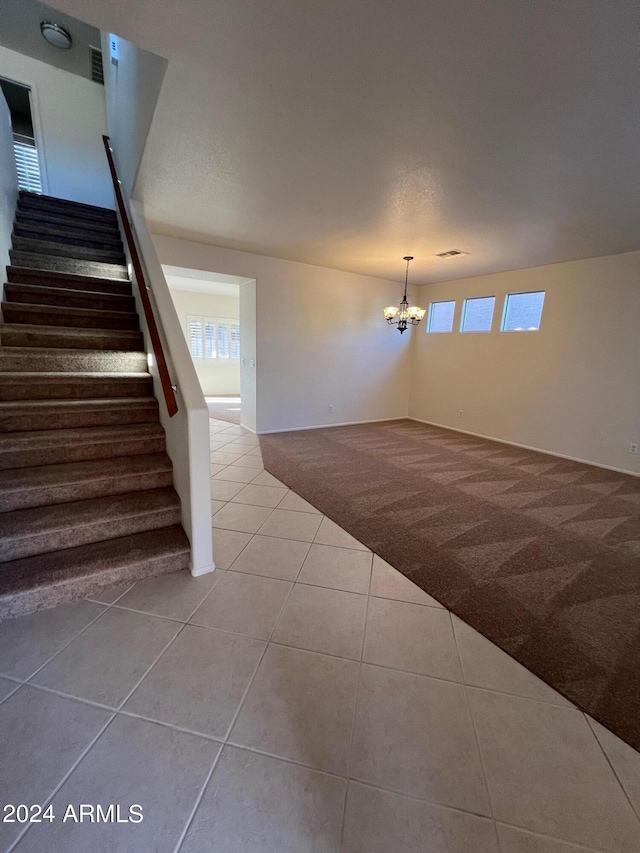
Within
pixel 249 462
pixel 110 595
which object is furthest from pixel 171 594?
pixel 249 462

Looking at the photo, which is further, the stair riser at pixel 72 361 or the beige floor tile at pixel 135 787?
the stair riser at pixel 72 361

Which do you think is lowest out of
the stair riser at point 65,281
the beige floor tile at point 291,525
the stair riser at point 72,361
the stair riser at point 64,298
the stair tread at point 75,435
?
the beige floor tile at point 291,525

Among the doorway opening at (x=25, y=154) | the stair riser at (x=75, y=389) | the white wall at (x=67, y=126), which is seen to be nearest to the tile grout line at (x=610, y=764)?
the stair riser at (x=75, y=389)

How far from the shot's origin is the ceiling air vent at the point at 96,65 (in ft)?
15.2

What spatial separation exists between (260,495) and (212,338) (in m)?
6.86

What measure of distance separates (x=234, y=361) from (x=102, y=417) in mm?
7073

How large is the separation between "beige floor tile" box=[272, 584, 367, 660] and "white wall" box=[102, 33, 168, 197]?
2928mm

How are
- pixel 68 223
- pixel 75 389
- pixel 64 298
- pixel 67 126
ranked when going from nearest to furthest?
1. pixel 75 389
2. pixel 64 298
3. pixel 68 223
4. pixel 67 126

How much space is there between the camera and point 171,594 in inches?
73.9

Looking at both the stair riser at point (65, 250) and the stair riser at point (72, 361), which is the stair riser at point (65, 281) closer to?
the stair riser at point (65, 250)

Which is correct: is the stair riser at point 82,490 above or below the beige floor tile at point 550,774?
above

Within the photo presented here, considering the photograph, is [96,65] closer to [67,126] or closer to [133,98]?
[67,126]

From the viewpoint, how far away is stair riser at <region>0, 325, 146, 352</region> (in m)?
2.74

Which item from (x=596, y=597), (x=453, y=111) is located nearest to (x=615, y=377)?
(x=596, y=597)
